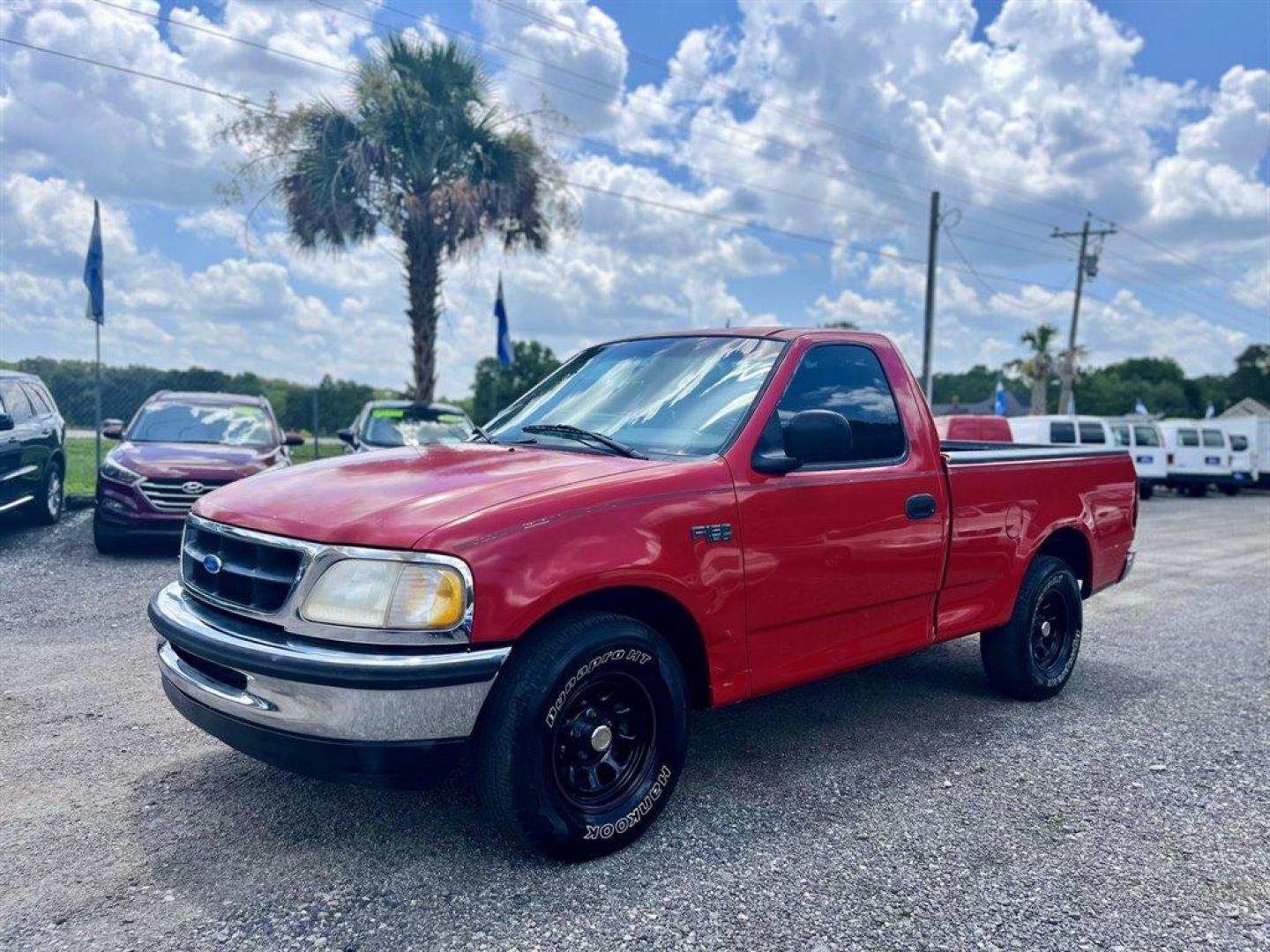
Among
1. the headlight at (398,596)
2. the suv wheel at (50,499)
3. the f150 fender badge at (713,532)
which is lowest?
the suv wheel at (50,499)

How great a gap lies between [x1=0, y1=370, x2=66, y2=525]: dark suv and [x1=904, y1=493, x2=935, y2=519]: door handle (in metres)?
9.06

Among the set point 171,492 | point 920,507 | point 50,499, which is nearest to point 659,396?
point 920,507

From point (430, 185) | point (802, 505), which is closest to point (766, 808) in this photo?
point (802, 505)

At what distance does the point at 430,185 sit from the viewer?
56.1 feet

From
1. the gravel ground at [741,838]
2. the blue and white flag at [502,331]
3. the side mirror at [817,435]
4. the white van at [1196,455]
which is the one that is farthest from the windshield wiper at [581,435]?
the white van at [1196,455]

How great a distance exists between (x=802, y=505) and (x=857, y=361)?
952mm

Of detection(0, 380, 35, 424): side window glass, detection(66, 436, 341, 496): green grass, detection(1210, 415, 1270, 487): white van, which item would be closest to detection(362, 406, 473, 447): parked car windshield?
detection(66, 436, 341, 496): green grass

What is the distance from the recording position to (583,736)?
10.6 feet

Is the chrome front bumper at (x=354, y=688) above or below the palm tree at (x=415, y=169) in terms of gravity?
below

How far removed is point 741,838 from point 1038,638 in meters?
2.65

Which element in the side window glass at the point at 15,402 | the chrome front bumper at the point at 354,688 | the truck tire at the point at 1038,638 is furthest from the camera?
the side window glass at the point at 15,402

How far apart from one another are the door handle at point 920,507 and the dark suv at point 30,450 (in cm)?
906

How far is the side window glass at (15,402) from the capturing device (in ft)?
32.4

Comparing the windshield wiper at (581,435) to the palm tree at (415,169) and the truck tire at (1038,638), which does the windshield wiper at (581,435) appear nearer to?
the truck tire at (1038,638)
